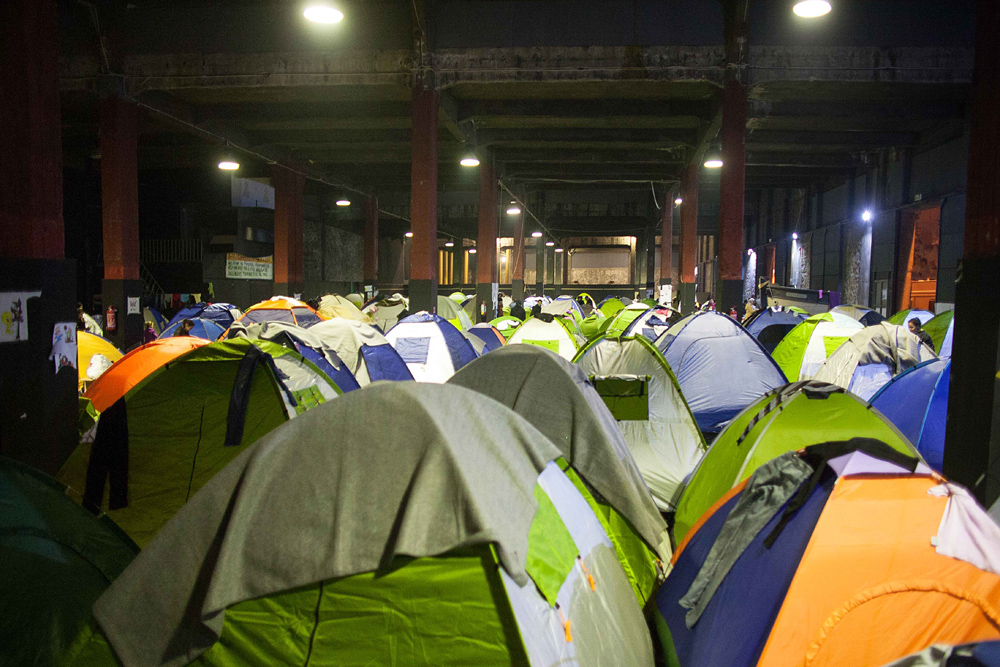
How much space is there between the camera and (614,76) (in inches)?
471

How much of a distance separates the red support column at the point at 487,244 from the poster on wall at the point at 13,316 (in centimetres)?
1476

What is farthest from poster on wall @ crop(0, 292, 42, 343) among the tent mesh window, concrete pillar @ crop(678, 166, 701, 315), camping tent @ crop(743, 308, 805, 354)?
concrete pillar @ crop(678, 166, 701, 315)

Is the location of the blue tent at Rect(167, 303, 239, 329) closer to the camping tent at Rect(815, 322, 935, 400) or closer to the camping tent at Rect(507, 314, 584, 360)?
the camping tent at Rect(507, 314, 584, 360)

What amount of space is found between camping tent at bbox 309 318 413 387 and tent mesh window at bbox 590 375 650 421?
302cm

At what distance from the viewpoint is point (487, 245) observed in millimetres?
18766

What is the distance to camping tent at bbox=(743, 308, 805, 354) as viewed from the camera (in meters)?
11.4

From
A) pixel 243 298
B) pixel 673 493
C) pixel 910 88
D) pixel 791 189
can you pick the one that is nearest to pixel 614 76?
pixel 910 88

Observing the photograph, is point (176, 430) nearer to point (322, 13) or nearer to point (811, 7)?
point (322, 13)

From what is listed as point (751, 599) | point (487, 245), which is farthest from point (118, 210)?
point (751, 599)

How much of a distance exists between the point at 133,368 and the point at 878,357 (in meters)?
7.52

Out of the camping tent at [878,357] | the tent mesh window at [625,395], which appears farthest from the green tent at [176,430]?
the camping tent at [878,357]

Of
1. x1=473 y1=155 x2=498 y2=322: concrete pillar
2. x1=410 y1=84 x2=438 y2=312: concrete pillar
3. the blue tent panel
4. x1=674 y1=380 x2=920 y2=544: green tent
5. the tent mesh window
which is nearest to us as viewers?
the blue tent panel

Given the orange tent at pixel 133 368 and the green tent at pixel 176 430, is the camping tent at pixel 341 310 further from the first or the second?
the green tent at pixel 176 430

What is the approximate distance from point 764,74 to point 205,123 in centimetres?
1213
